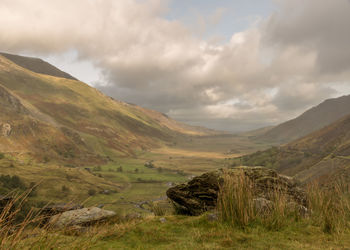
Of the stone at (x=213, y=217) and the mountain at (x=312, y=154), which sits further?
the mountain at (x=312, y=154)

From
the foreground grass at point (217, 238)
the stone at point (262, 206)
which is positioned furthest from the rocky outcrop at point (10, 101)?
the stone at point (262, 206)

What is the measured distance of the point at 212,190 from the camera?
13242 mm

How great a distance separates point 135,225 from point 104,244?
8.58ft

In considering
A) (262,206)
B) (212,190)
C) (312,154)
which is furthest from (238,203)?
(312,154)

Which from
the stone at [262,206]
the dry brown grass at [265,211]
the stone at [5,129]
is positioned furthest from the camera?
the stone at [5,129]

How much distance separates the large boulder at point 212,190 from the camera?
529 inches

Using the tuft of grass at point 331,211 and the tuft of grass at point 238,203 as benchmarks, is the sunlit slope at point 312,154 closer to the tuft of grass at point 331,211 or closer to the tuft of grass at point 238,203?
the tuft of grass at point 331,211

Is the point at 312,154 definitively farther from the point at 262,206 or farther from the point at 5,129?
the point at 5,129

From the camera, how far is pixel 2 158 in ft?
368

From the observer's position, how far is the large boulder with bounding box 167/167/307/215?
529 inches

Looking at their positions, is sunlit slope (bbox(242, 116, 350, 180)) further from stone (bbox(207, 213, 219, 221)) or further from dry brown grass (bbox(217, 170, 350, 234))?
stone (bbox(207, 213, 219, 221))

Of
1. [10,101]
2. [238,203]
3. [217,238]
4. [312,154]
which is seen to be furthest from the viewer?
[10,101]

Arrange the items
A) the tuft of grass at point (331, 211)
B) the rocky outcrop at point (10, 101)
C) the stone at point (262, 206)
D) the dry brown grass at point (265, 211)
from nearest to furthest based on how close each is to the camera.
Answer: the tuft of grass at point (331, 211) → the dry brown grass at point (265, 211) → the stone at point (262, 206) → the rocky outcrop at point (10, 101)

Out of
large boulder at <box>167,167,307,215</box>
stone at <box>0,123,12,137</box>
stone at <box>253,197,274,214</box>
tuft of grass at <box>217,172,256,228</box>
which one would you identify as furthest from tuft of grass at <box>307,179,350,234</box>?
stone at <box>0,123,12,137</box>
